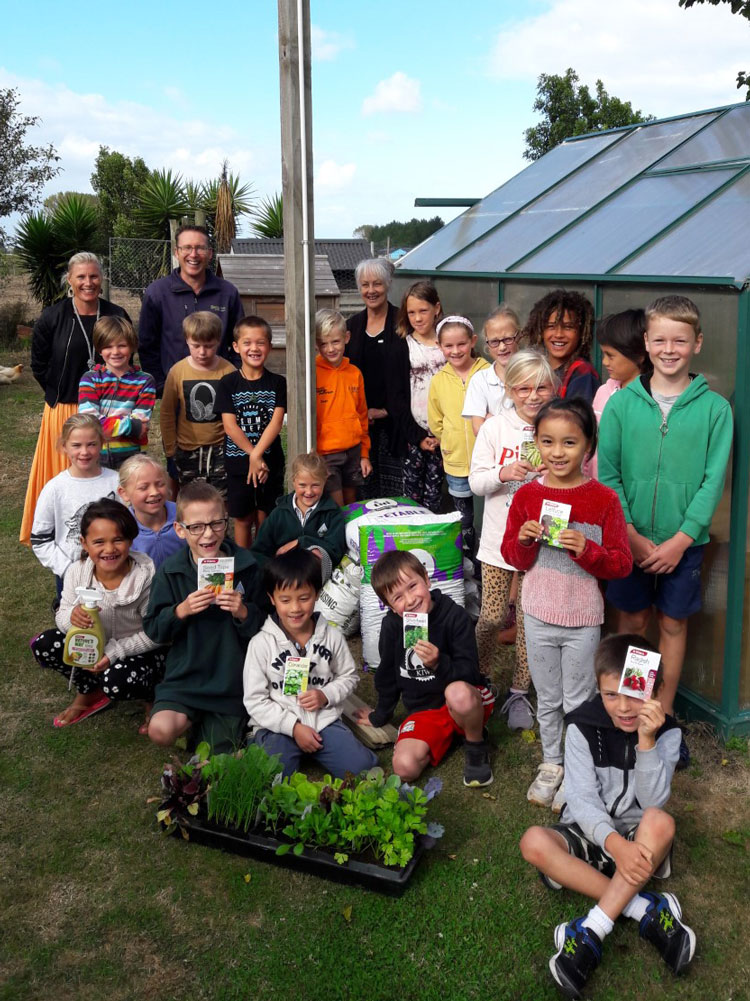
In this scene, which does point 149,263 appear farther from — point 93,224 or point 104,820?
point 104,820

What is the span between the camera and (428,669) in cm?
419

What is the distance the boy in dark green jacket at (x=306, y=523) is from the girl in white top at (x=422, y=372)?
97cm

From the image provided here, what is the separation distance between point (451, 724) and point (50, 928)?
6.22 ft

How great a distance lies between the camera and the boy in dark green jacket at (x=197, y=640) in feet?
14.0

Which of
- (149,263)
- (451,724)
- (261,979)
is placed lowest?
(261,979)

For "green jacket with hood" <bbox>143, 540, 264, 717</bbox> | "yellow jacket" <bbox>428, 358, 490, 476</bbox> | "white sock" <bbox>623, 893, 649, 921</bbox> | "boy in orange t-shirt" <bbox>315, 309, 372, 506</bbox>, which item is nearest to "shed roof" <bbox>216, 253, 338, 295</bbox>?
"boy in orange t-shirt" <bbox>315, 309, 372, 506</bbox>

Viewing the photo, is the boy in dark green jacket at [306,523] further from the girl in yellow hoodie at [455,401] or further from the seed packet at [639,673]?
the seed packet at [639,673]

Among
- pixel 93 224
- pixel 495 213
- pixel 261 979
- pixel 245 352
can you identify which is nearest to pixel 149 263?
pixel 93 224

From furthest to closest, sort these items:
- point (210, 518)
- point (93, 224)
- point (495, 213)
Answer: point (93, 224)
point (495, 213)
point (210, 518)

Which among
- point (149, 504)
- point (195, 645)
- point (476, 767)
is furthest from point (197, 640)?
Answer: point (476, 767)

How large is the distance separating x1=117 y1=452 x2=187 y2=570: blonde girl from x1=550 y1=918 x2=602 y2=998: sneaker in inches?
106

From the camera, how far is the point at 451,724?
431 centimetres

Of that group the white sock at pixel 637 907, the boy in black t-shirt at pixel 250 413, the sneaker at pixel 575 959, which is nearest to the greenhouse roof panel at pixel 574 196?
the boy in black t-shirt at pixel 250 413

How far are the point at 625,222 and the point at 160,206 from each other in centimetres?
1850
